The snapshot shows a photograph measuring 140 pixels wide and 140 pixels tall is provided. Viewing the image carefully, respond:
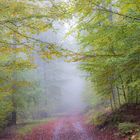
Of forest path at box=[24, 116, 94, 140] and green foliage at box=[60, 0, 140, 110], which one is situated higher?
green foliage at box=[60, 0, 140, 110]

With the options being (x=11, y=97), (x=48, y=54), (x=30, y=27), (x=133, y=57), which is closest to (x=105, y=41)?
(x=133, y=57)

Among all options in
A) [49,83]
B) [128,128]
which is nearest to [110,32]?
[128,128]

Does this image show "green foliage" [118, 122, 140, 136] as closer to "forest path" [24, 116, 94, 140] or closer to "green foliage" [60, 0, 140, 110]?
"forest path" [24, 116, 94, 140]

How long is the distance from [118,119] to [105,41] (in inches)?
222

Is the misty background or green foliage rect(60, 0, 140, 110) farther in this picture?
the misty background

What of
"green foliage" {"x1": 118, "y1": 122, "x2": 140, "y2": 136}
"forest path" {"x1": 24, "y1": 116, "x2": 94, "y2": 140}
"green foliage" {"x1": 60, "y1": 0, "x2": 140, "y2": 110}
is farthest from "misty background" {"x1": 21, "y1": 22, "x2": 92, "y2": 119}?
"green foliage" {"x1": 60, "y1": 0, "x2": 140, "y2": 110}

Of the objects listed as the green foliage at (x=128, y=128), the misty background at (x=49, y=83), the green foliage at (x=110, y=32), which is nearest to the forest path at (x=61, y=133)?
the green foliage at (x=128, y=128)

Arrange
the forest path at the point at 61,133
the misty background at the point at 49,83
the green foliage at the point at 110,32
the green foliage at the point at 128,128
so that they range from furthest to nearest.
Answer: the misty background at the point at 49,83
the forest path at the point at 61,133
the green foliage at the point at 128,128
the green foliage at the point at 110,32

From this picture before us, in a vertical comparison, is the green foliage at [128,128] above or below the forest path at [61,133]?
above

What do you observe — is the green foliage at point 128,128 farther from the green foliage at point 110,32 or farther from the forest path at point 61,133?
the green foliage at point 110,32

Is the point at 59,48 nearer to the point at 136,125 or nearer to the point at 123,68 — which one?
the point at 123,68

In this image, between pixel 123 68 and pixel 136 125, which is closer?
pixel 123 68

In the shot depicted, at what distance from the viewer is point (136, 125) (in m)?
10.7

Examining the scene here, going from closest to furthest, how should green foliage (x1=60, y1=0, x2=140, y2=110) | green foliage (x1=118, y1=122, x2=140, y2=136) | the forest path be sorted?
green foliage (x1=60, y1=0, x2=140, y2=110)
green foliage (x1=118, y1=122, x2=140, y2=136)
the forest path
